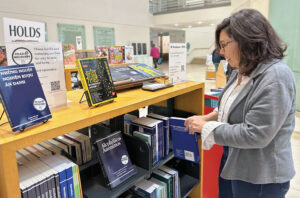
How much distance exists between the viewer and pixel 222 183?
148 centimetres

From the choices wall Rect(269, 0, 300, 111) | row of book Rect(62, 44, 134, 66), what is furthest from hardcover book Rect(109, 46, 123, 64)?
wall Rect(269, 0, 300, 111)

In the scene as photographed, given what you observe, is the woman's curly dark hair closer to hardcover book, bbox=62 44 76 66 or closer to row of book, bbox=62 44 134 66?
hardcover book, bbox=62 44 76 66

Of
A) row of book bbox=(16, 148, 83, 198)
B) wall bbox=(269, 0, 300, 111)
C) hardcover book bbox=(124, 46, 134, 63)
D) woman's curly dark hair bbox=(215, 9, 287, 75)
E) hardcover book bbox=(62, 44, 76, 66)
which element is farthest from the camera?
hardcover book bbox=(124, 46, 134, 63)

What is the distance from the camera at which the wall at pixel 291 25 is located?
4809 millimetres

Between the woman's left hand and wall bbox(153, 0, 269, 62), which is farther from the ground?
wall bbox(153, 0, 269, 62)

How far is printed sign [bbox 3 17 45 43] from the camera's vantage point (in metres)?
1.03

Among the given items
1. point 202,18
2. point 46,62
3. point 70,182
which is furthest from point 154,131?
point 202,18

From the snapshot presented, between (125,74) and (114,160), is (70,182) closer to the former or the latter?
(114,160)

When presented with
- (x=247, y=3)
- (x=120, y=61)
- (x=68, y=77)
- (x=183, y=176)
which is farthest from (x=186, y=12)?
(x=183, y=176)

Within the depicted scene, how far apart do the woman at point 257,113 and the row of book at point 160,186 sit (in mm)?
458

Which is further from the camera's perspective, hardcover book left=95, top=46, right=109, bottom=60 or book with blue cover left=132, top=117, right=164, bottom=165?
hardcover book left=95, top=46, right=109, bottom=60

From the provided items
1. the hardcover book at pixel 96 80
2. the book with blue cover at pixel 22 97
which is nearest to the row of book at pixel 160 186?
the hardcover book at pixel 96 80

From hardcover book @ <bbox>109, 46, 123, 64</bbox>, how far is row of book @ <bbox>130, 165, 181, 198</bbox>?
467 cm

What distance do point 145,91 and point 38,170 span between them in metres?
0.73
